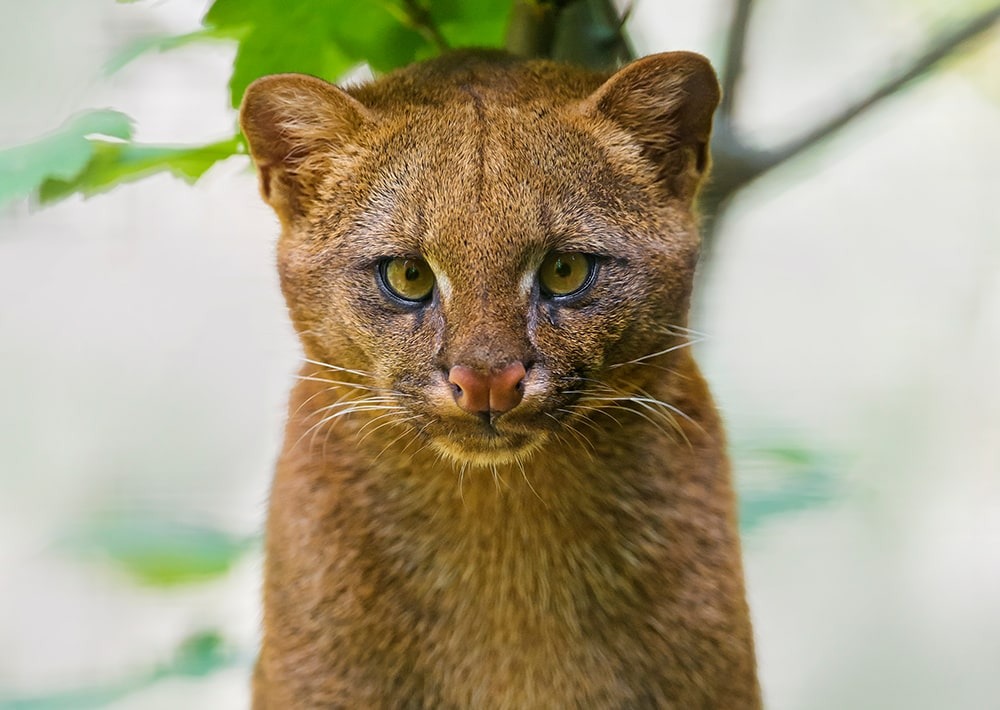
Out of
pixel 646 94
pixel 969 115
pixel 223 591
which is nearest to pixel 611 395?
pixel 646 94

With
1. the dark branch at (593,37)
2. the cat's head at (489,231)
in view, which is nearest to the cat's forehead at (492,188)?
the cat's head at (489,231)

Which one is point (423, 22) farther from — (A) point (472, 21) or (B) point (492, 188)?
(B) point (492, 188)

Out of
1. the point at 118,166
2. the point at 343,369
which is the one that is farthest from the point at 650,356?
the point at 118,166

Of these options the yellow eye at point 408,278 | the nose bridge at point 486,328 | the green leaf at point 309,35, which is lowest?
the nose bridge at point 486,328

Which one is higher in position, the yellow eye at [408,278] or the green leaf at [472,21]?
the green leaf at [472,21]

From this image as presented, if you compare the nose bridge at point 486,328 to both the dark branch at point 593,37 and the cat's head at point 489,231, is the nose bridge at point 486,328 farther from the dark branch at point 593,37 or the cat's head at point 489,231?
the dark branch at point 593,37

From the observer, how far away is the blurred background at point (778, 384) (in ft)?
9.15

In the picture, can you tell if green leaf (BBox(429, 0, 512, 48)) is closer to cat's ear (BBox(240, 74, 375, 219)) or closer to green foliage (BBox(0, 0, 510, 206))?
green foliage (BBox(0, 0, 510, 206))

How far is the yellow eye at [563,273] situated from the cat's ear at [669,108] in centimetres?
24

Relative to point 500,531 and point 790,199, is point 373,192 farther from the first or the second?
point 790,199

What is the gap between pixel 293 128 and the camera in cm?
174

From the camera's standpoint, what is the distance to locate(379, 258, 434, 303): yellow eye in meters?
1.60

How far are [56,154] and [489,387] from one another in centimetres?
73

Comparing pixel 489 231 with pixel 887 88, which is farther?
pixel 887 88
